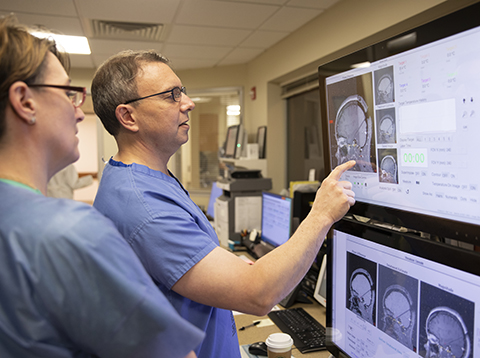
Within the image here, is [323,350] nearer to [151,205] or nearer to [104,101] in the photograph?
[151,205]

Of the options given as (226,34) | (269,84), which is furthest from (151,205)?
(269,84)

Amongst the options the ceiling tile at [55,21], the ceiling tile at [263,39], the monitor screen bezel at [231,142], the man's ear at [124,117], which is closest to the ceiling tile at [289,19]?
the ceiling tile at [263,39]

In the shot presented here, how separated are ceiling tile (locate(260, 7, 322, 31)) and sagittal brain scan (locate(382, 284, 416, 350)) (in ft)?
8.38

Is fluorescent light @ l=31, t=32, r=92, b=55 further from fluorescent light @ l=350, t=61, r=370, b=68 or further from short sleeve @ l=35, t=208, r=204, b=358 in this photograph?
short sleeve @ l=35, t=208, r=204, b=358

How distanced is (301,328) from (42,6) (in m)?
2.85

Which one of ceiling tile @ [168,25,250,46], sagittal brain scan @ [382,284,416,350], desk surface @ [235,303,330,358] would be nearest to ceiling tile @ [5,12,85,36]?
ceiling tile @ [168,25,250,46]

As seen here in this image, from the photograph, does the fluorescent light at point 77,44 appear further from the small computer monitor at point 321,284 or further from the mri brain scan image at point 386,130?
the mri brain scan image at point 386,130

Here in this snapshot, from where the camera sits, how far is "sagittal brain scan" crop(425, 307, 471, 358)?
24.5 inches

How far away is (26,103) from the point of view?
0.55 metres

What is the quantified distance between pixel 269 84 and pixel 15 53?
12.3 ft

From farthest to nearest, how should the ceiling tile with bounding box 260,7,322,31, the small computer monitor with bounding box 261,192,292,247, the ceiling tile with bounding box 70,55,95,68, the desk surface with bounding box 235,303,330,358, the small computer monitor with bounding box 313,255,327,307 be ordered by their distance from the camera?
1. the ceiling tile with bounding box 70,55,95,68
2. the ceiling tile with bounding box 260,7,322,31
3. the small computer monitor with bounding box 261,192,292,247
4. the small computer monitor with bounding box 313,255,327,307
5. the desk surface with bounding box 235,303,330,358

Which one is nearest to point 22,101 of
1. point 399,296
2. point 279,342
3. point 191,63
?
point 399,296

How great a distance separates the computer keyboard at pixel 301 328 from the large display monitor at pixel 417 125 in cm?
66

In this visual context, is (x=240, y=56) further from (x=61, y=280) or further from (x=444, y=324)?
(x=61, y=280)
